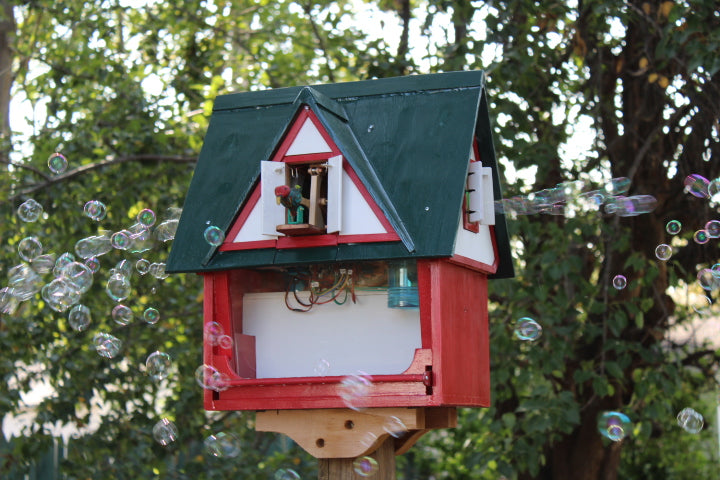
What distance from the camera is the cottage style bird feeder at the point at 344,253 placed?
316cm

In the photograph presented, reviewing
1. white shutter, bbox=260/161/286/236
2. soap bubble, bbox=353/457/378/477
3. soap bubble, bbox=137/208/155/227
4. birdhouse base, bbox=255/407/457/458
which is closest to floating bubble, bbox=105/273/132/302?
soap bubble, bbox=137/208/155/227

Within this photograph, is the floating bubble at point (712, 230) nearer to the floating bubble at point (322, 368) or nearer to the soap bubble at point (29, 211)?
the floating bubble at point (322, 368)

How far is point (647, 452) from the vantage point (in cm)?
886

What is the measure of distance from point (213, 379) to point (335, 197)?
78cm

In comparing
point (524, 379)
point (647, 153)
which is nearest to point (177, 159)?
point (524, 379)

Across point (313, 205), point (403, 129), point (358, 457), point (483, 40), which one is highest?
point (483, 40)

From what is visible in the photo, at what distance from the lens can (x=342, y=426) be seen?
3.29 metres

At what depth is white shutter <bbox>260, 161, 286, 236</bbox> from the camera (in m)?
3.20

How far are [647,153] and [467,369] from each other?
11.0ft

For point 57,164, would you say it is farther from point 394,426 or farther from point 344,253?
point 394,426

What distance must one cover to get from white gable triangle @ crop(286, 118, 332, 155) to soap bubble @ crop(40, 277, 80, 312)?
1317 mm

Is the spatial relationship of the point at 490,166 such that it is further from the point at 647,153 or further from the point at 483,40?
the point at 647,153

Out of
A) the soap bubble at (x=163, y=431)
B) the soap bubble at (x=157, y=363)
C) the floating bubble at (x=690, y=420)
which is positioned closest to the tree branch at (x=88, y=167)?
the soap bubble at (x=157, y=363)

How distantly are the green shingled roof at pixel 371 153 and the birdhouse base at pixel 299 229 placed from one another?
7 centimetres
